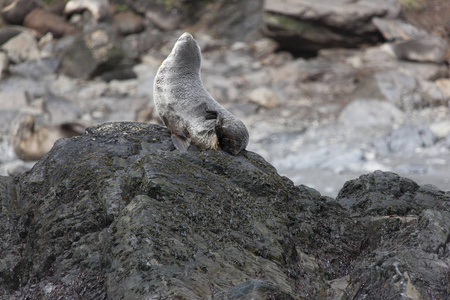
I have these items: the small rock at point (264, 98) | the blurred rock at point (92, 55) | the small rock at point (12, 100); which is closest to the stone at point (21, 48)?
the blurred rock at point (92, 55)

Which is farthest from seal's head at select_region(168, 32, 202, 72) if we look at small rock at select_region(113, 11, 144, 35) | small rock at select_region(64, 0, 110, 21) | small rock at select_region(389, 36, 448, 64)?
small rock at select_region(64, 0, 110, 21)

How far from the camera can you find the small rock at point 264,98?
16766mm

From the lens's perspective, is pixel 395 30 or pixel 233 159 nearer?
pixel 233 159

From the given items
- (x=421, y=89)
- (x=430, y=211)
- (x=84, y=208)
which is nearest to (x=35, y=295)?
(x=84, y=208)

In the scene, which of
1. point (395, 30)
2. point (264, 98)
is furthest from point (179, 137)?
point (395, 30)

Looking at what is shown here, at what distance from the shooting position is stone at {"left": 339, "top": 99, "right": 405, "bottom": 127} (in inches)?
595

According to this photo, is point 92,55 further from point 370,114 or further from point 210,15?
point 370,114

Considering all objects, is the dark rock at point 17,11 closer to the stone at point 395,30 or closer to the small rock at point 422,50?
the stone at point 395,30

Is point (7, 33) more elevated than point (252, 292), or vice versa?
point (252, 292)

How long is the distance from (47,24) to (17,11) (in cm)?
134

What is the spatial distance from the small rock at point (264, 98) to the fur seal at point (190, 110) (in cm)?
1142

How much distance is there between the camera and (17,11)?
835 inches

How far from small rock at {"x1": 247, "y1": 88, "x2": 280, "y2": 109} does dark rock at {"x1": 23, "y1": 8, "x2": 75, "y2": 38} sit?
854cm

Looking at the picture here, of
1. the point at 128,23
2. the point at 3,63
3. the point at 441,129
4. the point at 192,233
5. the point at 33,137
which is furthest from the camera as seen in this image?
the point at 128,23
